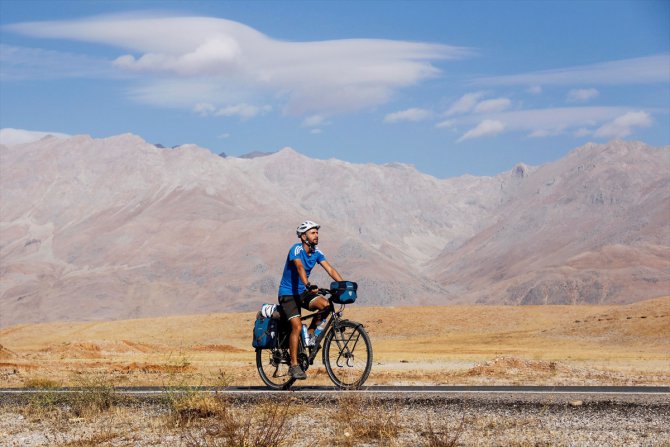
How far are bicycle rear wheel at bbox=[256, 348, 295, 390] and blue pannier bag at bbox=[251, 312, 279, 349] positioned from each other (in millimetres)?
120

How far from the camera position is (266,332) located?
13.9 meters

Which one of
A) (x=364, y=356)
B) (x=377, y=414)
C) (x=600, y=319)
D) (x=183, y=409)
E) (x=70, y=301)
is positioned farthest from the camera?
(x=70, y=301)

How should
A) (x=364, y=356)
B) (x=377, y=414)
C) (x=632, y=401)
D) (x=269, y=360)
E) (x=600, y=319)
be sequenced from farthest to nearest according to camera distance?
(x=600, y=319), (x=269, y=360), (x=364, y=356), (x=632, y=401), (x=377, y=414)

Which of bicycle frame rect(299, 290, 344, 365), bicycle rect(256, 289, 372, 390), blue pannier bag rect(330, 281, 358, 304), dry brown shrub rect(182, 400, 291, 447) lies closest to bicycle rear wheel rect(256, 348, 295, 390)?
bicycle rect(256, 289, 372, 390)

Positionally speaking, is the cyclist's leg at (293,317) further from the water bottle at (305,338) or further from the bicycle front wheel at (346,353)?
the bicycle front wheel at (346,353)

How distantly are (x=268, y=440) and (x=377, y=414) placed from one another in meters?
1.52

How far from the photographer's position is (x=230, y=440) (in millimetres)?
8641

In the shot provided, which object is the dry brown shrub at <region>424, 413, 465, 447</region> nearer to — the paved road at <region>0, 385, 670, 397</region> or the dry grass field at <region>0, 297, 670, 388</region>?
the paved road at <region>0, 385, 670, 397</region>

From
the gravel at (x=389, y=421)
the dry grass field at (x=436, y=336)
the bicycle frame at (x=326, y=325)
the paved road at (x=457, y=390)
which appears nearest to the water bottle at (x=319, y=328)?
the bicycle frame at (x=326, y=325)

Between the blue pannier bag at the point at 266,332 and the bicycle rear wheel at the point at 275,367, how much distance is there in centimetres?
12

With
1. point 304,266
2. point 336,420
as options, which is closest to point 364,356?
point 304,266

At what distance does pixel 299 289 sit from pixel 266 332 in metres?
1.07

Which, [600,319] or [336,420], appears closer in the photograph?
[336,420]

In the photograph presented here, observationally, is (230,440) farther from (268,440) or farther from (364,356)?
(364,356)
